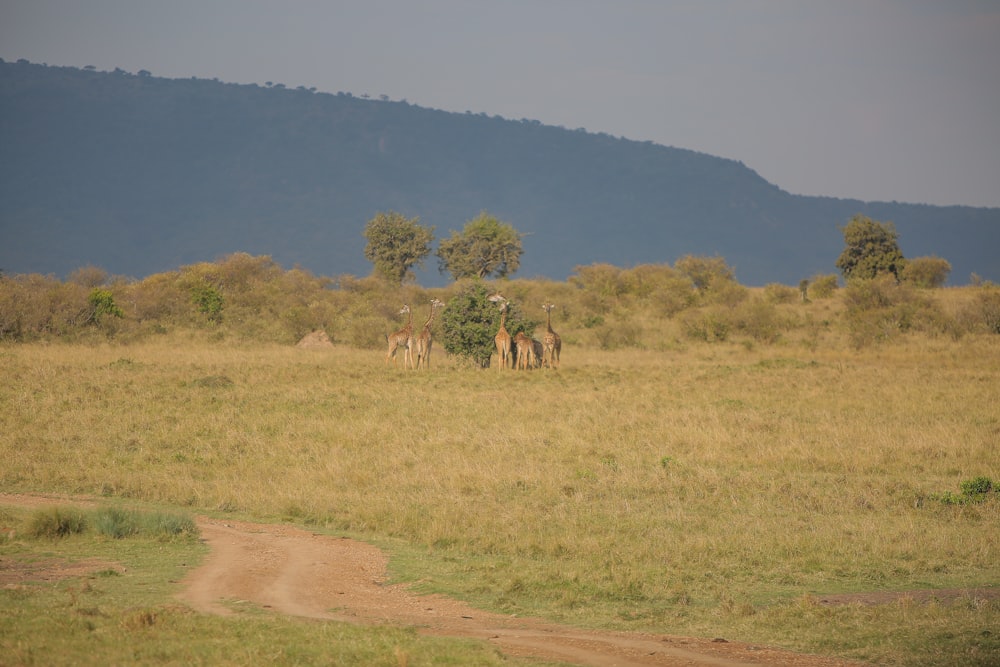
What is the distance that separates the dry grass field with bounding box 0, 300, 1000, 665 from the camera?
10227mm

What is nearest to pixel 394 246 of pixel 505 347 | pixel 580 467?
pixel 505 347

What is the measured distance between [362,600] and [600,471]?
6866 mm

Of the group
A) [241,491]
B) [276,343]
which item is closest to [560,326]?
[276,343]

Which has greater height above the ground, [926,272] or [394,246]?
[394,246]

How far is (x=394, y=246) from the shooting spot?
67.8 m

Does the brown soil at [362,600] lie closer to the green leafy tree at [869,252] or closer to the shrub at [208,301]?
the shrub at [208,301]

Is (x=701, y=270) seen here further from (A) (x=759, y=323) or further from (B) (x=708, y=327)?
(B) (x=708, y=327)

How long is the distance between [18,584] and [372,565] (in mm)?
3471

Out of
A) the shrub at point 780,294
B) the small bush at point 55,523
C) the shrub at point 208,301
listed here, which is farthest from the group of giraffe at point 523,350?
the shrub at point 780,294

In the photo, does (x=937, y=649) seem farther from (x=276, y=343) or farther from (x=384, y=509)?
(x=276, y=343)

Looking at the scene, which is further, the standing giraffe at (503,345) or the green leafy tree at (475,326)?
the green leafy tree at (475,326)

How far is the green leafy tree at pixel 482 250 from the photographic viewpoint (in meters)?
64.1

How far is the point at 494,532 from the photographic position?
504 inches

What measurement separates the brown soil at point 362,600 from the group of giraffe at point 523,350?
15.7 metres
